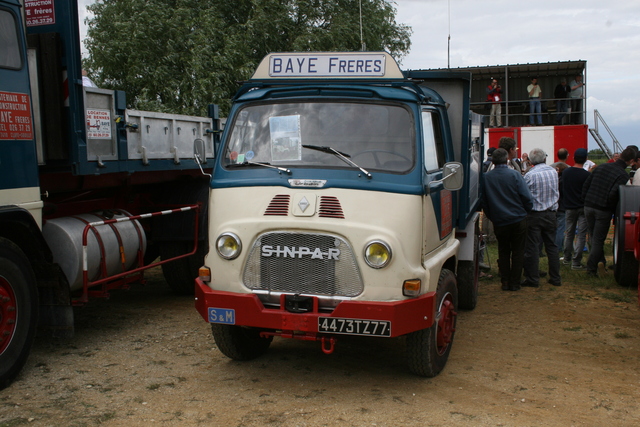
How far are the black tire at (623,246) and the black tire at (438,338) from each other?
172 inches

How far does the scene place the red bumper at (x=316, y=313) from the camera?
4734 mm

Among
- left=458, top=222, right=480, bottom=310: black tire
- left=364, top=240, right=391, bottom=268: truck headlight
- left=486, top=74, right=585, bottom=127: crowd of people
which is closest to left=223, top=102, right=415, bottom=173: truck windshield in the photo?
left=364, top=240, right=391, bottom=268: truck headlight

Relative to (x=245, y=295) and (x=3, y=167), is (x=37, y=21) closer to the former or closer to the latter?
(x=3, y=167)

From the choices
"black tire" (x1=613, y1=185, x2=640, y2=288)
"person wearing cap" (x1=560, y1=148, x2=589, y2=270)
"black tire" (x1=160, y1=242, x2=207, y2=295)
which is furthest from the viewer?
"person wearing cap" (x1=560, y1=148, x2=589, y2=270)

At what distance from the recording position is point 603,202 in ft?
31.5

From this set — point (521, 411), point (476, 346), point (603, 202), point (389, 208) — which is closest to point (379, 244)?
point (389, 208)

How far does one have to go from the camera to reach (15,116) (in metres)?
5.28

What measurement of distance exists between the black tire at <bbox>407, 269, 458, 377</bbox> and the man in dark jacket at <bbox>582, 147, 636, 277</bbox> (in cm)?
488

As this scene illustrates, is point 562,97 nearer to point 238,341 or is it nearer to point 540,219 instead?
point 540,219

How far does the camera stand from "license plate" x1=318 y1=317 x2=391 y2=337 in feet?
15.5

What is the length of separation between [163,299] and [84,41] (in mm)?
17351

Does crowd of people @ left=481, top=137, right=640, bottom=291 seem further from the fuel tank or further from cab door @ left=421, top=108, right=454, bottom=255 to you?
the fuel tank

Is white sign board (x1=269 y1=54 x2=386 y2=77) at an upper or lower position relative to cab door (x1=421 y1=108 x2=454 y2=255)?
upper

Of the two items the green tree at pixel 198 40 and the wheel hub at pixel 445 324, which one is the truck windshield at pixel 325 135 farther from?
the green tree at pixel 198 40
